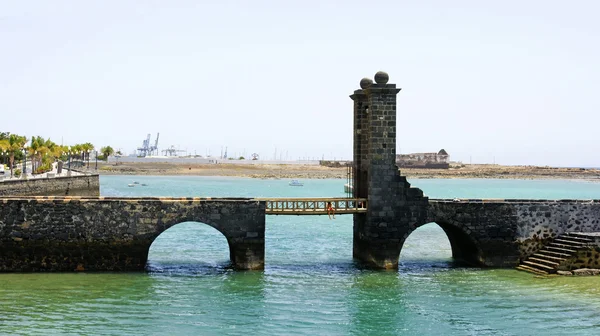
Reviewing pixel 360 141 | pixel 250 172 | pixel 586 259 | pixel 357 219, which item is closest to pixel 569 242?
pixel 586 259

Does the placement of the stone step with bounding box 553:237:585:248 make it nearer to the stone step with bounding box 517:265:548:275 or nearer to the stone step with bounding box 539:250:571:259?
the stone step with bounding box 539:250:571:259

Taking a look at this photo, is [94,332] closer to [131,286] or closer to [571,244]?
[131,286]

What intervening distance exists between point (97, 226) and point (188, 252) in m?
8.98

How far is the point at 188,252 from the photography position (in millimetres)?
37094

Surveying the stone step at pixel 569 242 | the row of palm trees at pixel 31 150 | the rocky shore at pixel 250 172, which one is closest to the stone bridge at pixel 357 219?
the stone step at pixel 569 242

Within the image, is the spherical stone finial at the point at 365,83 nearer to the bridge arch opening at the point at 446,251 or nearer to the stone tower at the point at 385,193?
the stone tower at the point at 385,193

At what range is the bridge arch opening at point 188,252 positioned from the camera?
3152 cm

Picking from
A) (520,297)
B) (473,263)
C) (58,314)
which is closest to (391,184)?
(473,263)

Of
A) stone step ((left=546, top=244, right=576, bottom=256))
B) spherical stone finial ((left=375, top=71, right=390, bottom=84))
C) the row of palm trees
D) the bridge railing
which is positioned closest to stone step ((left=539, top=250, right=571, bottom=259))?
stone step ((left=546, top=244, right=576, bottom=256))

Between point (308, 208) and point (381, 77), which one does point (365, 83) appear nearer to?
point (381, 77)

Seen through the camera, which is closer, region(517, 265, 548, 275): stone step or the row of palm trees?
region(517, 265, 548, 275): stone step

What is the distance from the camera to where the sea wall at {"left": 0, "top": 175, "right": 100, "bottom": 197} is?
51922 millimetres

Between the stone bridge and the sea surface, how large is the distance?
33.1 inches

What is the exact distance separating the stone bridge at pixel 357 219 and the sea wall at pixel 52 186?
2289cm
